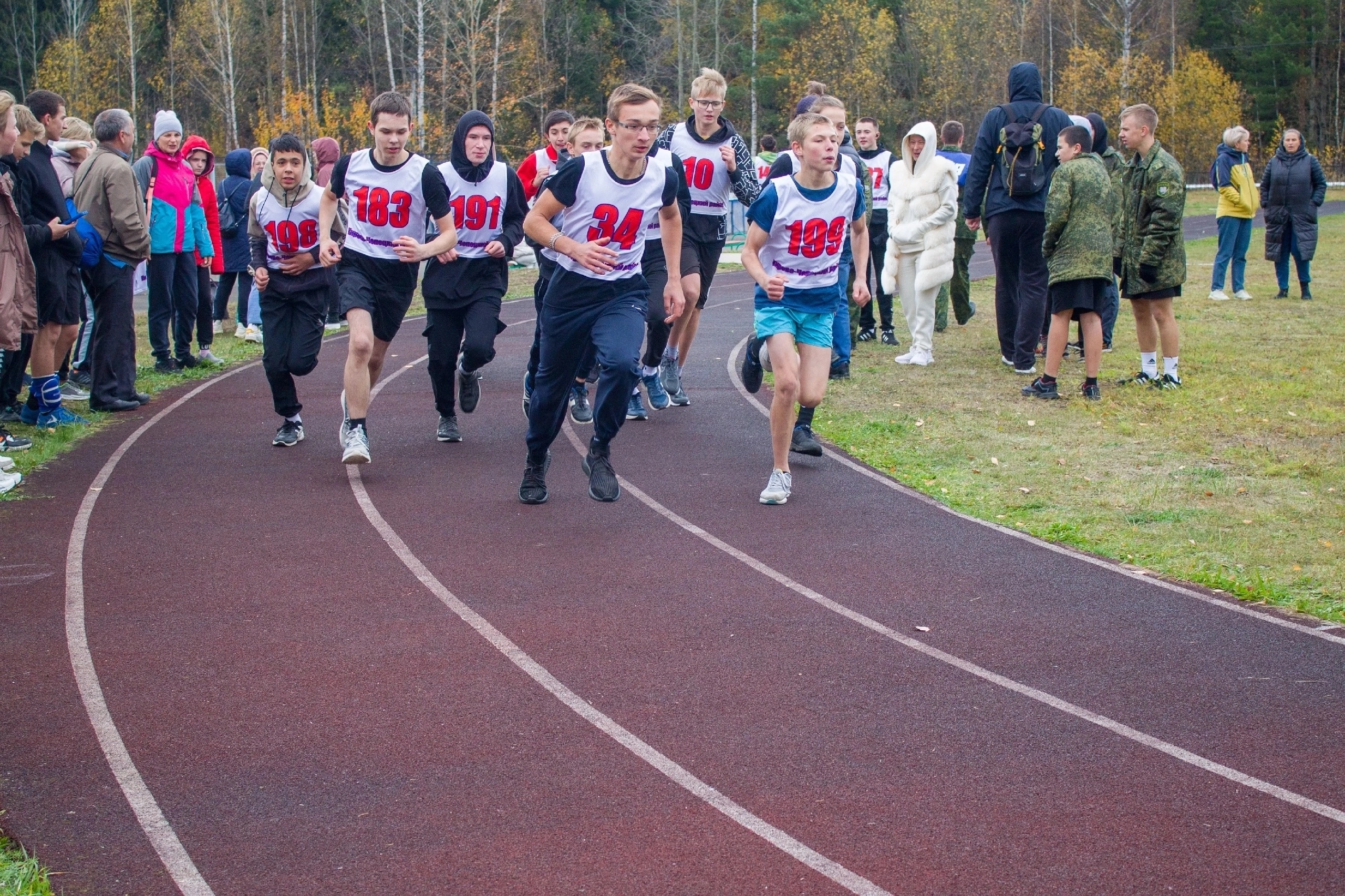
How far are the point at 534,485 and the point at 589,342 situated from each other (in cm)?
96

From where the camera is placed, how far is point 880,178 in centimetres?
1372

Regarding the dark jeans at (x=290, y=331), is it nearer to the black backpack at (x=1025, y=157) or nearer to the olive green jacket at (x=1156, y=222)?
the black backpack at (x=1025, y=157)

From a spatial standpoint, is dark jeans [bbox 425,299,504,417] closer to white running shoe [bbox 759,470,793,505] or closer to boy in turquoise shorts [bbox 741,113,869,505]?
boy in turquoise shorts [bbox 741,113,869,505]

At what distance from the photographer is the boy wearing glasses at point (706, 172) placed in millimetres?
9695

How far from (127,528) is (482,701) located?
3378 mm

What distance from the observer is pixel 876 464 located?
9.04 metres

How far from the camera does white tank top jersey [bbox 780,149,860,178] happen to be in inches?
313

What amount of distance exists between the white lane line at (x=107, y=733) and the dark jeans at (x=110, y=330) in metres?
2.91

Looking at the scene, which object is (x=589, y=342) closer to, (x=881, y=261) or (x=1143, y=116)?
(x=1143, y=116)

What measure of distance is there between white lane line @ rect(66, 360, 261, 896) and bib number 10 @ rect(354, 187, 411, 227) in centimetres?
243

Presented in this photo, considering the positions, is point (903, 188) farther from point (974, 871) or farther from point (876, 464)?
point (974, 871)

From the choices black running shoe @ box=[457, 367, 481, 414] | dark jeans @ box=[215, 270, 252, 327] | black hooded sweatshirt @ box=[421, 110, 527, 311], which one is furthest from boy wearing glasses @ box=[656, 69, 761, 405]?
dark jeans @ box=[215, 270, 252, 327]

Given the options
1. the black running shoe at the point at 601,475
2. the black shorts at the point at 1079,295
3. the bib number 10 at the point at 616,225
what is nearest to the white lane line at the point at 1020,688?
the black running shoe at the point at 601,475

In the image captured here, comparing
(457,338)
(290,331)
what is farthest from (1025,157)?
(290,331)
